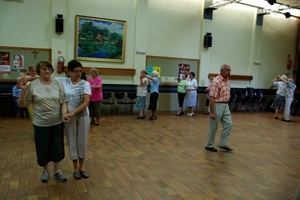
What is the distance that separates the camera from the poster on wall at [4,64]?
7.32 metres

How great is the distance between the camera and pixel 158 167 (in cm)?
381

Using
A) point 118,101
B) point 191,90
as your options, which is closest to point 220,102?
point 191,90

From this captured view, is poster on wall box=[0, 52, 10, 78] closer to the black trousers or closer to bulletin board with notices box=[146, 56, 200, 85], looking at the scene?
bulletin board with notices box=[146, 56, 200, 85]

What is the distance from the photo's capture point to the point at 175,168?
3809mm

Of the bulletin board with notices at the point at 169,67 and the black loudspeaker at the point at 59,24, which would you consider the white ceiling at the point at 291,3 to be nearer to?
the bulletin board with notices at the point at 169,67

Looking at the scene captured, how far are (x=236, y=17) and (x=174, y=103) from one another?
4.34 meters

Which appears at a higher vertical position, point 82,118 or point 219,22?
point 219,22

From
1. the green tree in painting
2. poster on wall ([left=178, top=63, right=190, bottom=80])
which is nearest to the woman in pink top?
the green tree in painting

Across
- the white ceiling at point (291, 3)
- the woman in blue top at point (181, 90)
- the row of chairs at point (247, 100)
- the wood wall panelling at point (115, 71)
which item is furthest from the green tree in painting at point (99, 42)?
the white ceiling at point (291, 3)

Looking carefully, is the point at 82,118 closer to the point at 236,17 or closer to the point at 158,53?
the point at 158,53

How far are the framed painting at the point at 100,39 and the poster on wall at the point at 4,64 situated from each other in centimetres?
184

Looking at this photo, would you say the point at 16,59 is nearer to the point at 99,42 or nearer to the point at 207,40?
the point at 99,42

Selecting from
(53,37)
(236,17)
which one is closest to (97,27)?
(53,37)

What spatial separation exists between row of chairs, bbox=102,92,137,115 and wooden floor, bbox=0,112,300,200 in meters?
2.00
